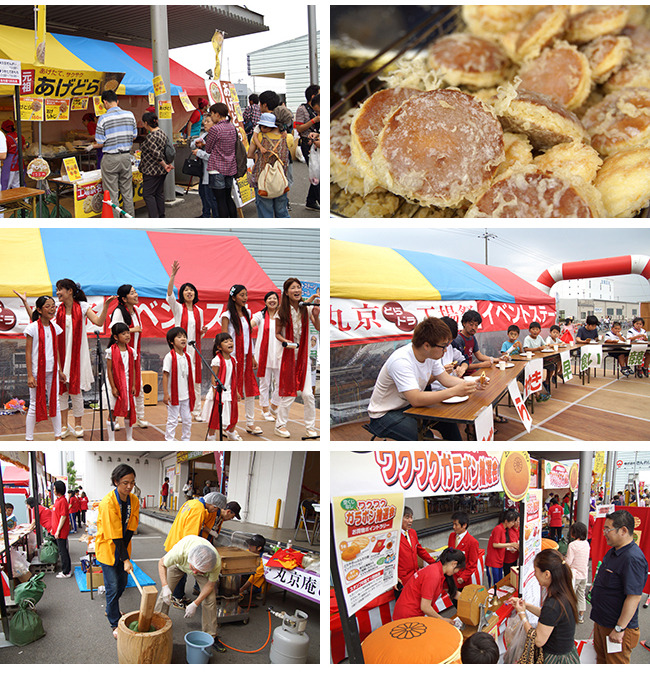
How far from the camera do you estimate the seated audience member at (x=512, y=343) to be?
2.42 metres

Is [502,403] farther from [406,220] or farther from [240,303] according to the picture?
[240,303]

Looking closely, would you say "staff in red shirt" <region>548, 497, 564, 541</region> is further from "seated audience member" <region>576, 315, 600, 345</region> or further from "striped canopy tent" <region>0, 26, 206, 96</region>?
"striped canopy tent" <region>0, 26, 206, 96</region>

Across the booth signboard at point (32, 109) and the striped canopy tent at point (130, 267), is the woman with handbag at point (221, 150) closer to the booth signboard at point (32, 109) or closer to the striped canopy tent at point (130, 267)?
the striped canopy tent at point (130, 267)

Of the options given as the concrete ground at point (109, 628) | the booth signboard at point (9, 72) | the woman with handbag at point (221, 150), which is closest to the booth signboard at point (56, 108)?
the booth signboard at point (9, 72)

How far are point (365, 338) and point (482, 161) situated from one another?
830 millimetres

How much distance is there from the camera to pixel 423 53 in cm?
223

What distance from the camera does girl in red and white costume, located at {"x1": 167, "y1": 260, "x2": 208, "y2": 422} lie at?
8.46 feet

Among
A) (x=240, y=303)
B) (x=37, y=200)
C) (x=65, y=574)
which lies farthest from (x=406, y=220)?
(x=37, y=200)

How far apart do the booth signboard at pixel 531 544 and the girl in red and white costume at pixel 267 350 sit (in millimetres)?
1265

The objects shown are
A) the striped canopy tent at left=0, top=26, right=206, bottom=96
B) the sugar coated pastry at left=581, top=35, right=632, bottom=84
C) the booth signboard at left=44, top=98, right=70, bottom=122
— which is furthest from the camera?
the booth signboard at left=44, top=98, right=70, bottom=122

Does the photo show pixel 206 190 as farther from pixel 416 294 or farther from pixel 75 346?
pixel 416 294

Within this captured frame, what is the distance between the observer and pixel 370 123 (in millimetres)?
2229

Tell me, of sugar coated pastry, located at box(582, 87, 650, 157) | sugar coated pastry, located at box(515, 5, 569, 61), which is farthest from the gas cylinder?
sugar coated pastry, located at box(515, 5, 569, 61)

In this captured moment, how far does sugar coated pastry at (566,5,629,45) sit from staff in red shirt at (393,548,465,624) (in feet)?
7.07
